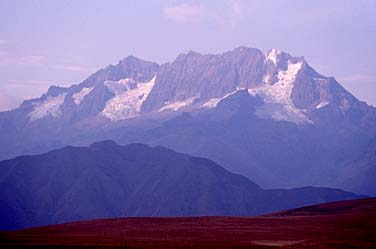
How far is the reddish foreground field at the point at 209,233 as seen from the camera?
7962 cm

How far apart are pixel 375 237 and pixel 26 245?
35.4m

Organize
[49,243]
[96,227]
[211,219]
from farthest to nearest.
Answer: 1. [211,219]
2. [96,227]
3. [49,243]

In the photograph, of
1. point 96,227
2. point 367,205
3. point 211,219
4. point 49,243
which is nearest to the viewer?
point 49,243

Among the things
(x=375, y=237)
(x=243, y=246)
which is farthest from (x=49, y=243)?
(x=375, y=237)

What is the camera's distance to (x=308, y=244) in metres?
81.7

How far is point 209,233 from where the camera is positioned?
91.8 meters

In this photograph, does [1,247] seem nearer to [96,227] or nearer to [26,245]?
[26,245]

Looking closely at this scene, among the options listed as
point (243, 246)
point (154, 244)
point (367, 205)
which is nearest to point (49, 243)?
point (154, 244)

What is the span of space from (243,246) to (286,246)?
3651 mm

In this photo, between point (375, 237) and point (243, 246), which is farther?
point (375, 237)

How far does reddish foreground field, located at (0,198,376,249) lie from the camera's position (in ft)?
261

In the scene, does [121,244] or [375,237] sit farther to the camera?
[375,237]

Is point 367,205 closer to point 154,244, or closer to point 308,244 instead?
point 308,244

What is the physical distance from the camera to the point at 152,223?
104 m
